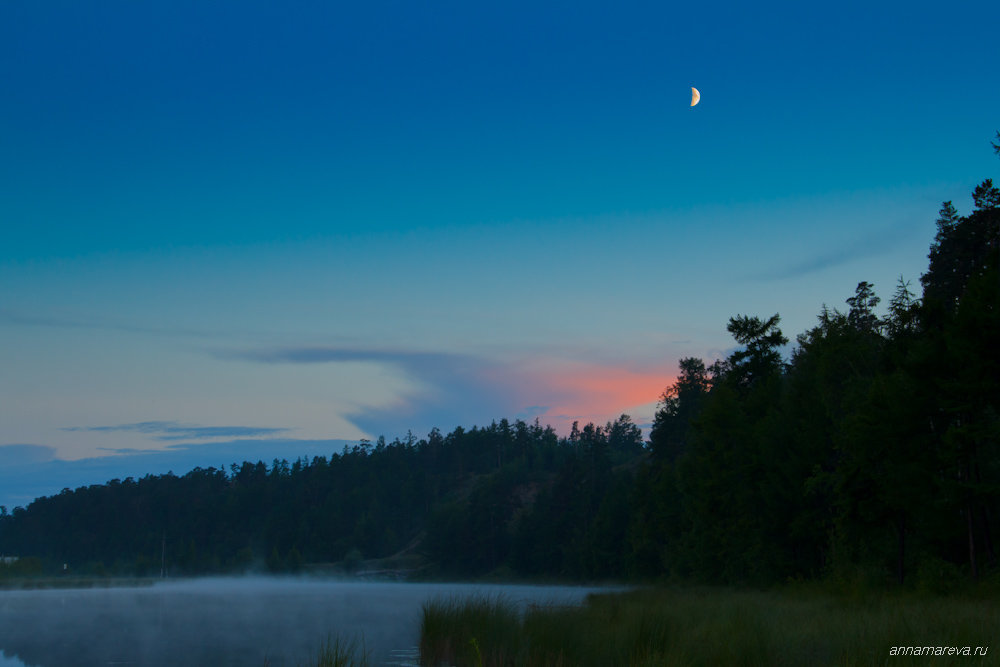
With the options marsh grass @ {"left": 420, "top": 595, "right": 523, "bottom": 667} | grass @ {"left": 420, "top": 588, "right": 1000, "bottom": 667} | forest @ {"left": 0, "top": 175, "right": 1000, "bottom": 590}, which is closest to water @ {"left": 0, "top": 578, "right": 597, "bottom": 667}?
marsh grass @ {"left": 420, "top": 595, "right": 523, "bottom": 667}

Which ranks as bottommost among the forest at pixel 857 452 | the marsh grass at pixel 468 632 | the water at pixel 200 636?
the water at pixel 200 636

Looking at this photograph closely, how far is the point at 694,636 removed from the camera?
17.6 m

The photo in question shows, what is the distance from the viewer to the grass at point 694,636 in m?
14.9

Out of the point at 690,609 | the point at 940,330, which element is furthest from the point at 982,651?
the point at 940,330

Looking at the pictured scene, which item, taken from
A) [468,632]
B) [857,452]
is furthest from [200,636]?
[857,452]

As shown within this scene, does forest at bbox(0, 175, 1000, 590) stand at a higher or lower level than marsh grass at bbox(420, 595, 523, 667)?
higher

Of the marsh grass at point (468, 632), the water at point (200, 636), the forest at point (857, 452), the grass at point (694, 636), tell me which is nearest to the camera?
the grass at point (694, 636)

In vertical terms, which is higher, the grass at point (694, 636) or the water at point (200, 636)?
the grass at point (694, 636)

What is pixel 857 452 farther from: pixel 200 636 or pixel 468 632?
pixel 200 636

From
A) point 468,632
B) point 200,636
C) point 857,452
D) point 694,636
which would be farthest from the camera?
point 857,452

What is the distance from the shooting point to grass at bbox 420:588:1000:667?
1490 centimetres

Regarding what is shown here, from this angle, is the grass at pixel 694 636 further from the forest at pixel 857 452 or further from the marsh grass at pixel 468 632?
the forest at pixel 857 452

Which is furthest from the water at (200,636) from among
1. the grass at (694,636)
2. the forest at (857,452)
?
the forest at (857,452)

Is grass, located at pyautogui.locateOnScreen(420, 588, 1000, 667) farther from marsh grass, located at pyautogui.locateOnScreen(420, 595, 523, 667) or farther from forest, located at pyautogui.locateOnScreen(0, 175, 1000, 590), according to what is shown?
forest, located at pyautogui.locateOnScreen(0, 175, 1000, 590)
